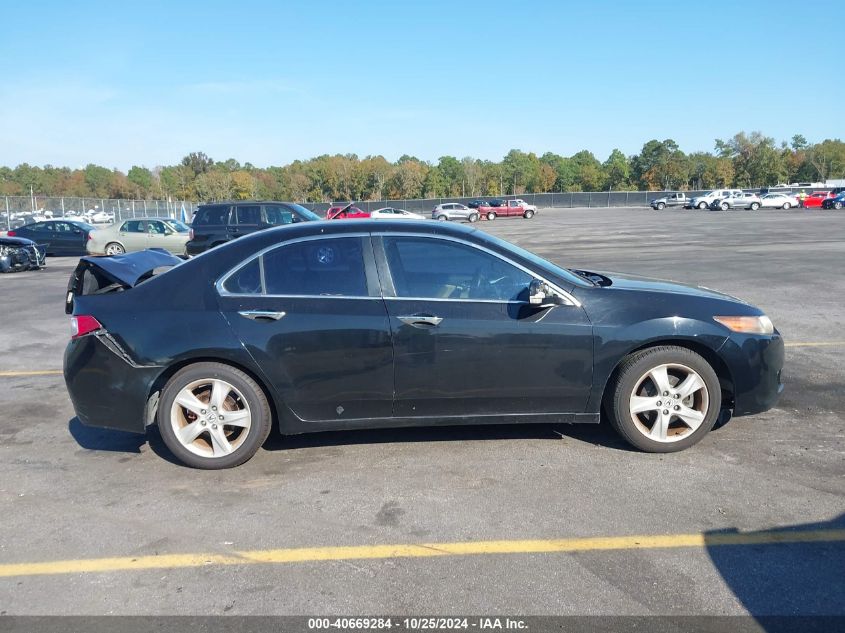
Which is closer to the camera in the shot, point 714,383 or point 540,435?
point 714,383

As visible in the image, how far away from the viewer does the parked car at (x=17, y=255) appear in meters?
18.1

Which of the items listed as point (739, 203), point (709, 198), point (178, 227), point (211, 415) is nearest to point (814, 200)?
point (739, 203)

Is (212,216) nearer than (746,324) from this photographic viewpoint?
No

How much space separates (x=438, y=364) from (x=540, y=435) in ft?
3.60

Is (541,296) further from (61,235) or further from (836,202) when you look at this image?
(836,202)

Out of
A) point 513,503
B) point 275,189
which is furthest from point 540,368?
point 275,189

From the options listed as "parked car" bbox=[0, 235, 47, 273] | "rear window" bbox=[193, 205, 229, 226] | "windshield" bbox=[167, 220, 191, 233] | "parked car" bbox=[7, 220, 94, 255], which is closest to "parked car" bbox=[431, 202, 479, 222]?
"windshield" bbox=[167, 220, 191, 233]

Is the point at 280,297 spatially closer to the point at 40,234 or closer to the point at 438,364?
the point at 438,364

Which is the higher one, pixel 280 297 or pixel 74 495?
pixel 280 297

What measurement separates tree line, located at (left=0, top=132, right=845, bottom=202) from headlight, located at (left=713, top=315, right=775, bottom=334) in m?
98.7

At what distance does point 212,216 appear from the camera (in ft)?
63.4

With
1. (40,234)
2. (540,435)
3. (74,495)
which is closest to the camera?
(74,495)

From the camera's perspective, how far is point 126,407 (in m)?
4.54

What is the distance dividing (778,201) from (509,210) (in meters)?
24.6
